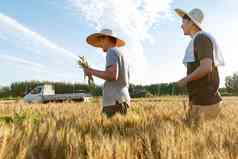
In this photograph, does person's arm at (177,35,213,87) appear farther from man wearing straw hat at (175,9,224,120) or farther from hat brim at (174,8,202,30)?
Answer: hat brim at (174,8,202,30)

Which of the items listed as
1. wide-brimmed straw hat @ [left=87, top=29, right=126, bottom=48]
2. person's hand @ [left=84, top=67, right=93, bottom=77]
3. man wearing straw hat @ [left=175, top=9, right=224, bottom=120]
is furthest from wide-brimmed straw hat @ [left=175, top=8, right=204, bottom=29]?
person's hand @ [left=84, top=67, right=93, bottom=77]

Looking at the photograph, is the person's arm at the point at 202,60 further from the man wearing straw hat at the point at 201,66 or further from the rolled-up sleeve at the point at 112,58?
the rolled-up sleeve at the point at 112,58

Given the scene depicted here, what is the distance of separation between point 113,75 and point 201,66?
3.70 feet

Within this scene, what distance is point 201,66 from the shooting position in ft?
13.3

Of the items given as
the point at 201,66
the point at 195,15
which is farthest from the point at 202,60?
the point at 195,15

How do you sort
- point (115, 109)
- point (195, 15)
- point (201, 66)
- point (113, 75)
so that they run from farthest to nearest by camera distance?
point (115, 109) → point (113, 75) → point (195, 15) → point (201, 66)

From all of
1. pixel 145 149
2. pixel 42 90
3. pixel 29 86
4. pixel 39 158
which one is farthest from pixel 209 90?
pixel 29 86

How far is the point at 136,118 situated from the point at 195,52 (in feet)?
3.96

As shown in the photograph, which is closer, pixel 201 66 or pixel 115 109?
pixel 201 66

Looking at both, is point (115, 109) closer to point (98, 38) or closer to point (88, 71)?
point (88, 71)

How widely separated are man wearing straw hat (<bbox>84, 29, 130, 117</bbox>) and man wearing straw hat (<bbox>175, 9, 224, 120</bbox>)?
2.78 feet

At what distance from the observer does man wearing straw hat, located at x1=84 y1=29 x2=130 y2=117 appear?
185 inches

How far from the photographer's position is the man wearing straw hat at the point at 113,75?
4.69 meters

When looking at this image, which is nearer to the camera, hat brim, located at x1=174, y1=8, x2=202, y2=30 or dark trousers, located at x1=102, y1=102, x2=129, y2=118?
hat brim, located at x1=174, y1=8, x2=202, y2=30
